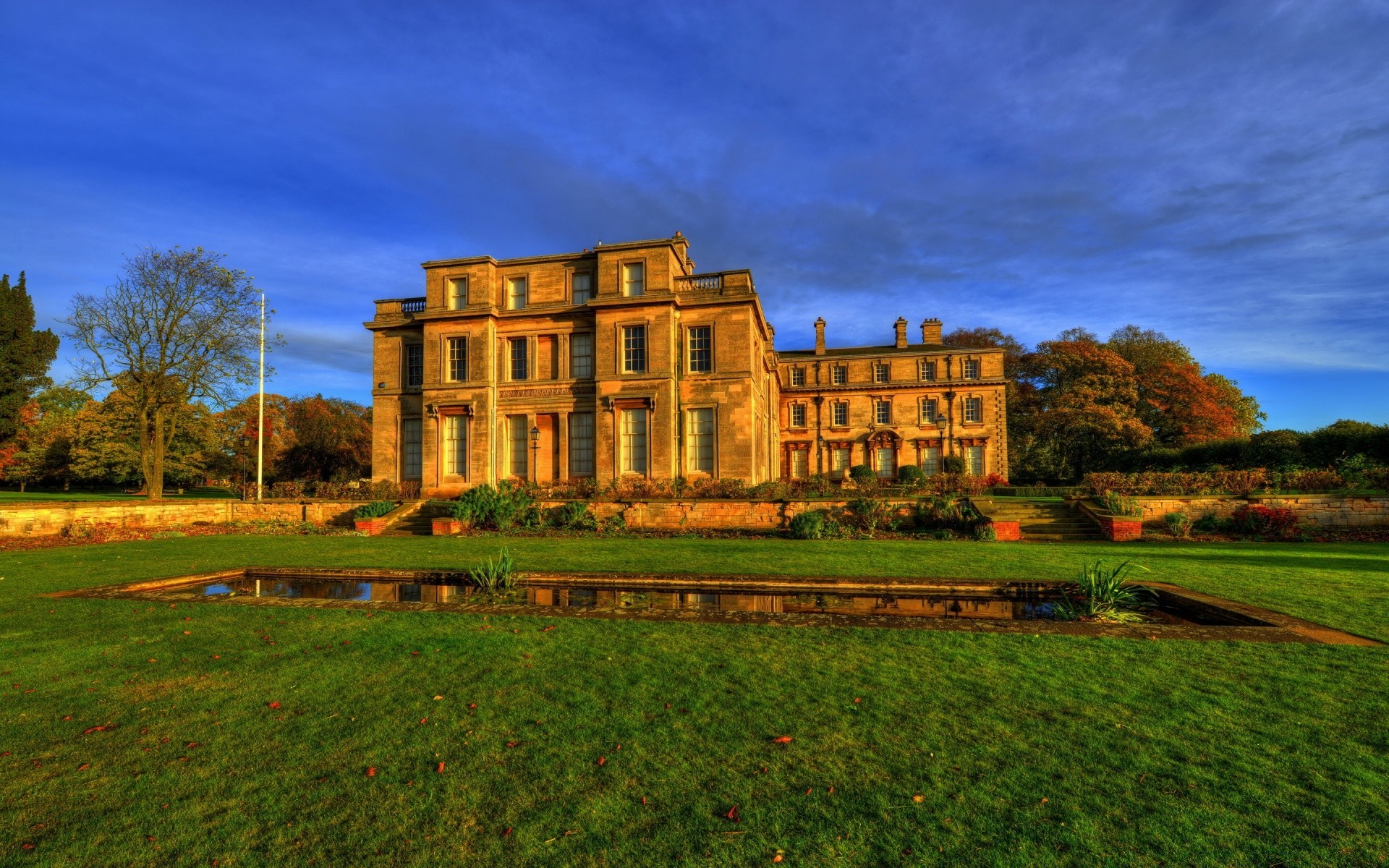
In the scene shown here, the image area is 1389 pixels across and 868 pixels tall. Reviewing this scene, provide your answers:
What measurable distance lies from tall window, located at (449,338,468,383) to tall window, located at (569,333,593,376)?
453cm

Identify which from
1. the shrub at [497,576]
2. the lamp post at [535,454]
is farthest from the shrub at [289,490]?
the shrub at [497,576]

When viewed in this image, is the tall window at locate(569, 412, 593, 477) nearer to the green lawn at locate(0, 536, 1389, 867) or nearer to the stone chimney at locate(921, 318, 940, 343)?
the green lawn at locate(0, 536, 1389, 867)

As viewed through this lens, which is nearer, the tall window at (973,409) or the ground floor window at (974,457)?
the ground floor window at (974,457)

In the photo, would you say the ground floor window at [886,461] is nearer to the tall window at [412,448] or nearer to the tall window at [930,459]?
the tall window at [930,459]

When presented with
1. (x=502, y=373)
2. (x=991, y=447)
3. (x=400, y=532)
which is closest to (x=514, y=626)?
(x=400, y=532)

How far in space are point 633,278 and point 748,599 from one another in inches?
726

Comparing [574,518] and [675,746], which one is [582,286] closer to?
[574,518]

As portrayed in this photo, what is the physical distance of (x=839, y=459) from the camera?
41656 millimetres

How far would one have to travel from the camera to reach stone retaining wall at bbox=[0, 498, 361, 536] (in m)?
16.0

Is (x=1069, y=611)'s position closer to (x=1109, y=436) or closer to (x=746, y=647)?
(x=746, y=647)

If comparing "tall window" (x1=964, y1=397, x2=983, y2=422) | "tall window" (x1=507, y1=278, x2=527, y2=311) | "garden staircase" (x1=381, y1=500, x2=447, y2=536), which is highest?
"tall window" (x1=507, y1=278, x2=527, y2=311)

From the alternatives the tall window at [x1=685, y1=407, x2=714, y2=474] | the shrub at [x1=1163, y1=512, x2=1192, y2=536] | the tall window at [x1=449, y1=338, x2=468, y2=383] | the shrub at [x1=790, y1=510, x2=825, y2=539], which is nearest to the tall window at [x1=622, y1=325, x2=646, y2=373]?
the tall window at [x1=685, y1=407, x2=714, y2=474]

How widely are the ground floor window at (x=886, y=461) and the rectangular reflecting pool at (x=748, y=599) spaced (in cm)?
3247

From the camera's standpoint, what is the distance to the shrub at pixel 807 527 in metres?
16.5
